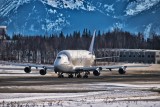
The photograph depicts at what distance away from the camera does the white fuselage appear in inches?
3068

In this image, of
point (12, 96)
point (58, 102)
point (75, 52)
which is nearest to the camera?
point (58, 102)

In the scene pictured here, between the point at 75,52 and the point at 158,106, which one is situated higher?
the point at 75,52

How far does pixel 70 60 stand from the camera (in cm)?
8081

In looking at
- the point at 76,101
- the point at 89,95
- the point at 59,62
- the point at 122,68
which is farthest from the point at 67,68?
the point at 76,101

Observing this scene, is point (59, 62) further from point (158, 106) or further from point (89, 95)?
point (158, 106)

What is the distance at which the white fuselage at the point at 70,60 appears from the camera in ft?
256

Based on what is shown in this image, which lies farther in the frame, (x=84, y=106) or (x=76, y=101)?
(x=76, y=101)

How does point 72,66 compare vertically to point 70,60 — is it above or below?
below

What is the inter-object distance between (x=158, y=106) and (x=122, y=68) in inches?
1954

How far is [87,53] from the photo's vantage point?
87.9m

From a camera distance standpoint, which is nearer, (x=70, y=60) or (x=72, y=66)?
(x=72, y=66)

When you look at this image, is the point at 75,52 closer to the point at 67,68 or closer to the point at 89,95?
the point at 67,68

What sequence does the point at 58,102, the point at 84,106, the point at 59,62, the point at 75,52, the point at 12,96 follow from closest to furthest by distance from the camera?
the point at 84,106
the point at 58,102
the point at 12,96
the point at 59,62
the point at 75,52

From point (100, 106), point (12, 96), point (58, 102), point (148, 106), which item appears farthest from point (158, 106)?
point (12, 96)
